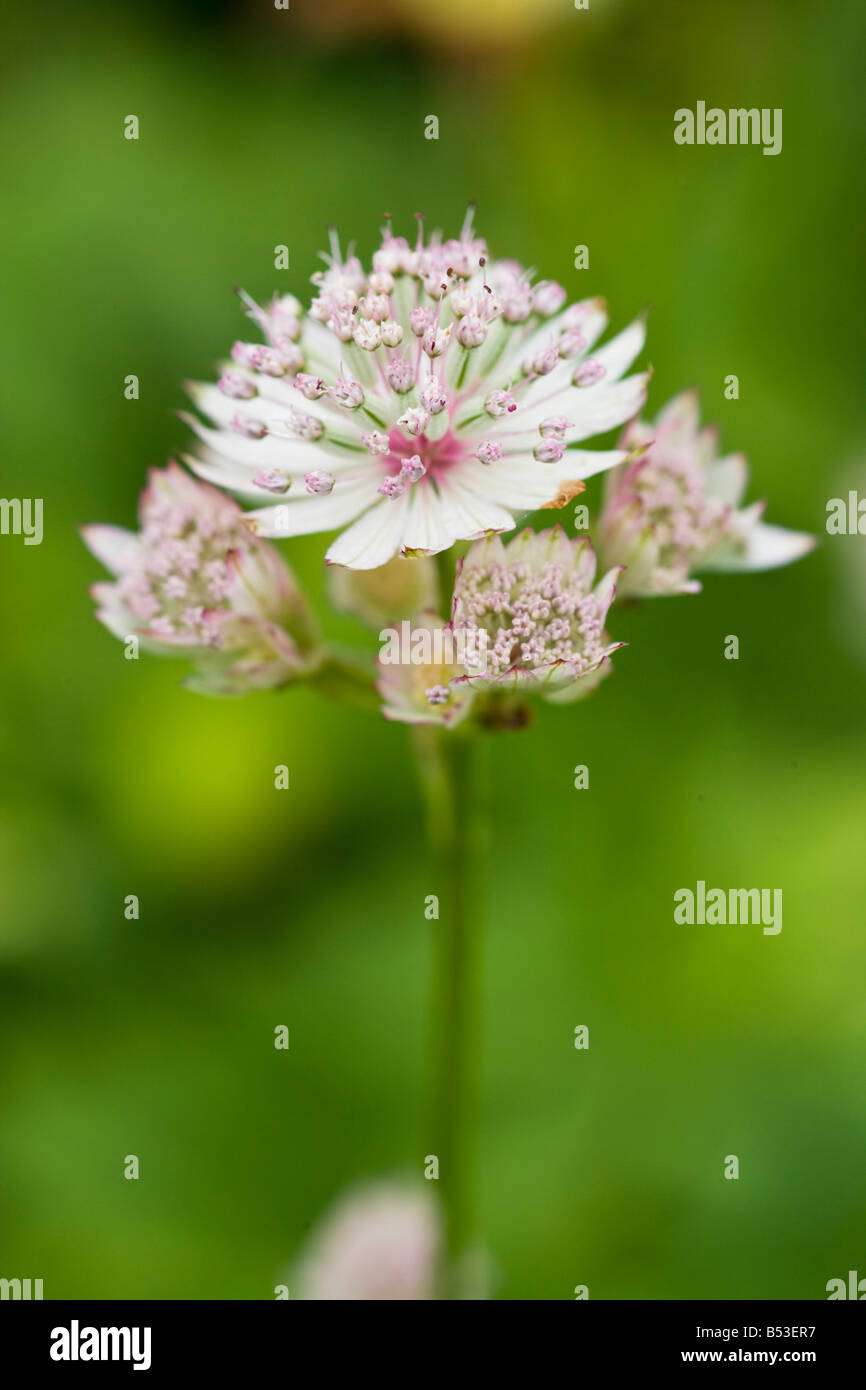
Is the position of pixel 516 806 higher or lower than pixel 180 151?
lower

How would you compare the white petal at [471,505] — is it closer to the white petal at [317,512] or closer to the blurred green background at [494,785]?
the white petal at [317,512]

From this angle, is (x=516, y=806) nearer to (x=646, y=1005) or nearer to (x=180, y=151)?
(x=646, y=1005)

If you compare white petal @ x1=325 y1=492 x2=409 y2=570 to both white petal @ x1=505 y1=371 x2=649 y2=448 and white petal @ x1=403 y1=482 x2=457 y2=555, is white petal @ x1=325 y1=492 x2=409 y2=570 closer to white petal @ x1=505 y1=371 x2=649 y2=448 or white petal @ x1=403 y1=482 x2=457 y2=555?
white petal @ x1=403 y1=482 x2=457 y2=555

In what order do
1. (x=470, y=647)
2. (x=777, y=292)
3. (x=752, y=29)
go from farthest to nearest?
(x=752, y=29) → (x=777, y=292) → (x=470, y=647)

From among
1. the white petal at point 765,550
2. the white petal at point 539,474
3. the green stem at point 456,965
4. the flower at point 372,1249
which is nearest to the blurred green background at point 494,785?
→ the flower at point 372,1249

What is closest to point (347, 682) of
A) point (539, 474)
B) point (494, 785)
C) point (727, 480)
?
point (539, 474)

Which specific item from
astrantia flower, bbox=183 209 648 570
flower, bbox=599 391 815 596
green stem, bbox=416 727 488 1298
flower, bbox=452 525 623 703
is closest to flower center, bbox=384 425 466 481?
astrantia flower, bbox=183 209 648 570
